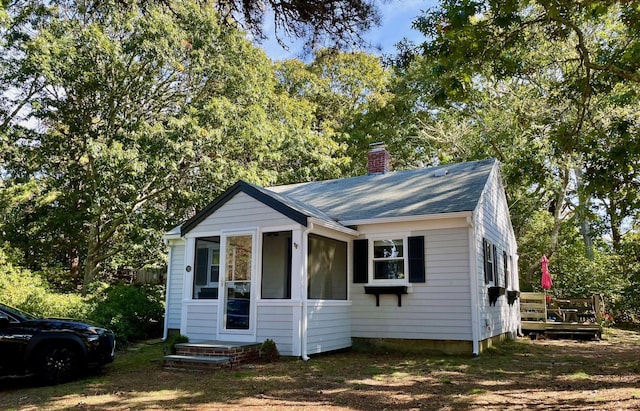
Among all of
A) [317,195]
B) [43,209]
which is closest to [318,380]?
[317,195]

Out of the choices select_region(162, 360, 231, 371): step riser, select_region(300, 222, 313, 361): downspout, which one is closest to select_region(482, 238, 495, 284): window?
select_region(300, 222, 313, 361): downspout

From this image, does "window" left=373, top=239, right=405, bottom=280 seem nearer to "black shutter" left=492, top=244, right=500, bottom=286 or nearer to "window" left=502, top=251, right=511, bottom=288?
"black shutter" left=492, top=244, right=500, bottom=286

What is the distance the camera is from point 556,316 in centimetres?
1448

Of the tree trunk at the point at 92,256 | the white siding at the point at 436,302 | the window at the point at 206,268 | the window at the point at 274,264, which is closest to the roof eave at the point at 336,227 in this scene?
the window at the point at 274,264

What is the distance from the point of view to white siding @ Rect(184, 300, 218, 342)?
9.57m

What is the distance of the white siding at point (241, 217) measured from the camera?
30.7 feet

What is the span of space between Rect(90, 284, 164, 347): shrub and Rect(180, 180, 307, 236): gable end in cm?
294

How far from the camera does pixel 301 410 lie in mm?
5219

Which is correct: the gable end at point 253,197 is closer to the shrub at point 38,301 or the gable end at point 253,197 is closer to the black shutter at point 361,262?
the black shutter at point 361,262

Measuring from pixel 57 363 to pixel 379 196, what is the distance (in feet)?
25.8

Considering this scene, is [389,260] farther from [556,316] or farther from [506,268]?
[556,316]

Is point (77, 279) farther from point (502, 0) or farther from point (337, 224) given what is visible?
point (502, 0)

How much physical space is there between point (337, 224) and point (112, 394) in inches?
209

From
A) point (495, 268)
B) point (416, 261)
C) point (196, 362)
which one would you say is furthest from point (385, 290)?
→ point (196, 362)
